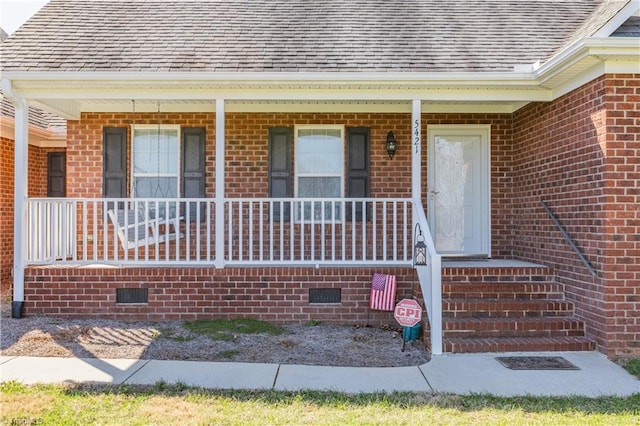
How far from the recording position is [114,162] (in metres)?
8.54

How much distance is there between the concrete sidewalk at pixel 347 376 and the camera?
184 inches

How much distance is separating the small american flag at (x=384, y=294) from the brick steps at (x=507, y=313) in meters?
0.73

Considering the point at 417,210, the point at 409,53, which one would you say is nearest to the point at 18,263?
the point at 417,210

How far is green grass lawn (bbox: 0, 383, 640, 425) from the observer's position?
A: 3.85 m

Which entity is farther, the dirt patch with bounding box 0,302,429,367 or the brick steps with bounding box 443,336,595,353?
the brick steps with bounding box 443,336,595,353

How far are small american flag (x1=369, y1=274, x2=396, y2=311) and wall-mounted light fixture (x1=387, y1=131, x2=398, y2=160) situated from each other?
95.7 inches

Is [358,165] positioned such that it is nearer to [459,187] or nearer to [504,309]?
[459,187]

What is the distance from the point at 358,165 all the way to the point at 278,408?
5.12 meters

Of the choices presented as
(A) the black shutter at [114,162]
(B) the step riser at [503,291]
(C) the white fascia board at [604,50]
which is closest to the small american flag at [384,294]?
(B) the step riser at [503,291]

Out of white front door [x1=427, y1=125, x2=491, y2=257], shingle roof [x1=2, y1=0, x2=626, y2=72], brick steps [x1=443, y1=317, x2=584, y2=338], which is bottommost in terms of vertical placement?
brick steps [x1=443, y1=317, x2=584, y2=338]

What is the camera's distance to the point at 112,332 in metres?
6.43

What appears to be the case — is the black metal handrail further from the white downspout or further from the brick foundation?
the white downspout

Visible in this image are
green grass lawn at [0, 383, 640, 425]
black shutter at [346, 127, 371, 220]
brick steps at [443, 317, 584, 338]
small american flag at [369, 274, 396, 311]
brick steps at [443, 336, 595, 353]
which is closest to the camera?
A: green grass lawn at [0, 383, 640, 425]

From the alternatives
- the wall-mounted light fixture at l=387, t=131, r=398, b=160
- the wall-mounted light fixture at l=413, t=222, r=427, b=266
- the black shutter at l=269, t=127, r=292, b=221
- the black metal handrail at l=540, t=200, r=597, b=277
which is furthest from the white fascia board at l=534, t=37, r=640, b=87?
the black shutter at l=269, t=127, r=292, b=221
